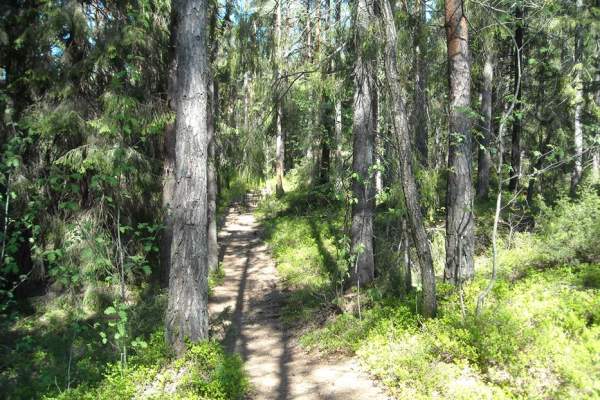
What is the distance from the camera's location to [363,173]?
8.70 meters

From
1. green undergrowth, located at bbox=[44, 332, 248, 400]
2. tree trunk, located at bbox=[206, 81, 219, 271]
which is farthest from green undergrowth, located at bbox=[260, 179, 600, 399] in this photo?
tree trunk, located at bbox=[206, 81, 219, 271]

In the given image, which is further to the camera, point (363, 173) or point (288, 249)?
point (288, 249)

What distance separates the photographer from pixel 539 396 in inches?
169

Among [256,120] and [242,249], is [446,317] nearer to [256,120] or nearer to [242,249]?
[256,120]

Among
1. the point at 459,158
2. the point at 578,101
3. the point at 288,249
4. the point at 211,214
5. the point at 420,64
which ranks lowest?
the point at 288,249

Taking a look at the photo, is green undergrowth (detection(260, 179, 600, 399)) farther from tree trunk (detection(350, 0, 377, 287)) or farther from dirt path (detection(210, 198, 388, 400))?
tree trunk (detection(350, 0, 377, 287))

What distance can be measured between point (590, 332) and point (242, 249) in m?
12.8

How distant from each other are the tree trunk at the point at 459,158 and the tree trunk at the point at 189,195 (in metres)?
3.96

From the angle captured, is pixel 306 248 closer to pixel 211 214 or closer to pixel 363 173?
pixel 211 214

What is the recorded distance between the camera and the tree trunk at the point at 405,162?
20.9ft

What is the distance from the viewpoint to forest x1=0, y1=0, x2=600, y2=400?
5566mm

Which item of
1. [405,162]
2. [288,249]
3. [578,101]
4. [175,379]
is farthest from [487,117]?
[175,379]

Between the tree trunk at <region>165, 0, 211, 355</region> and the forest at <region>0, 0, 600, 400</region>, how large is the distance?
1.1 inches

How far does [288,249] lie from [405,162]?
8.57m
